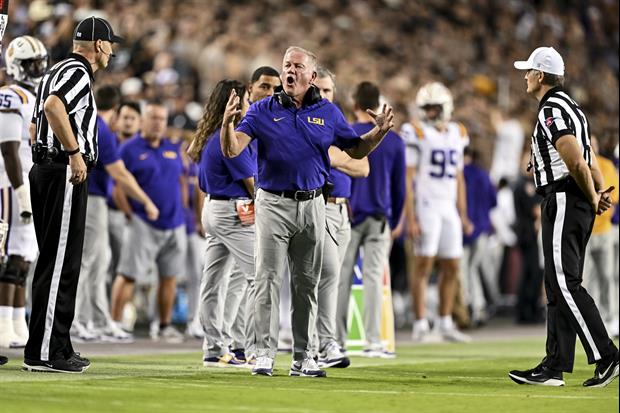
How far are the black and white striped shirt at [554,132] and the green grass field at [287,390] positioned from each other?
60.0 inches

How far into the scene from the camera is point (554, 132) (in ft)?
30.5

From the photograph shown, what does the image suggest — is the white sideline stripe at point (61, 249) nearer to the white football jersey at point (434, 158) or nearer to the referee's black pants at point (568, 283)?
the referee's black pants at point (568, 283)

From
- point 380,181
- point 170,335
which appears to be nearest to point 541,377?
point 380,181

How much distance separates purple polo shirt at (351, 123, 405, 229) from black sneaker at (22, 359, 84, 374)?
3989 mm

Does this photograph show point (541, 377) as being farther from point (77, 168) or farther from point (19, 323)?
point (19, 323)

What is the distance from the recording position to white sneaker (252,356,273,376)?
956cm

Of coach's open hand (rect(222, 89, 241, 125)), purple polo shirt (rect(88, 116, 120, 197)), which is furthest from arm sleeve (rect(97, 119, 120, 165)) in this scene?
coach's open hand (rect(222, 89, 241, 125))

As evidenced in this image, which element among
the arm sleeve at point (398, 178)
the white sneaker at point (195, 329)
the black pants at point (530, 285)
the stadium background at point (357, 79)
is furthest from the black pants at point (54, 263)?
the black pants at point (530, 285)

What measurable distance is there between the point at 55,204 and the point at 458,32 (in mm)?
20019

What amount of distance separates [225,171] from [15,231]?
2211mm

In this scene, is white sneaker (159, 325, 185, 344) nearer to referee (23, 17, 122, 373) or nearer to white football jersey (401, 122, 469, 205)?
white football jersey (401, 122, 469, 205)

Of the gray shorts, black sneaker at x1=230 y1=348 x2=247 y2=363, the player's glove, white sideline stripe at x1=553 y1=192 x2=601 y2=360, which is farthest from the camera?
the gray shorts

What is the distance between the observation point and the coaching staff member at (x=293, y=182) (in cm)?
941

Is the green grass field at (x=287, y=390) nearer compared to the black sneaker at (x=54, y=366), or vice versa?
the green grass field at (x=287, y=390)
